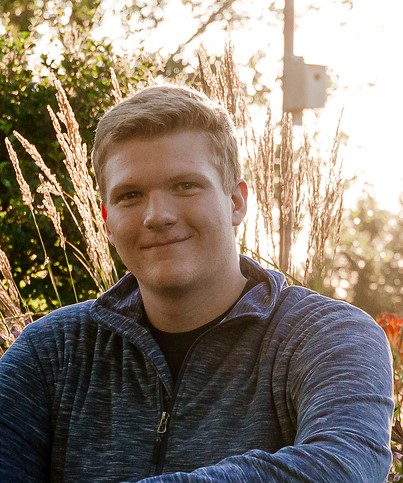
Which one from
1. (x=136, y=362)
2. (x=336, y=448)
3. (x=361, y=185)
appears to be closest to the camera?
(x=336, y=448)

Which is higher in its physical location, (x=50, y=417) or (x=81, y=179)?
(x=81, y=179)

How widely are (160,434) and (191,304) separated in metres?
0.28

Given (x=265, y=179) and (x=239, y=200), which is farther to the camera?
(x=265, y=179)

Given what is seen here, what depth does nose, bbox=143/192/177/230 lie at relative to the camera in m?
1.78

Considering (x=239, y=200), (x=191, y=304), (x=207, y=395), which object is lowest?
(x=207, y=395)

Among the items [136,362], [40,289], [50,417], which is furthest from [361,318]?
[40,289]

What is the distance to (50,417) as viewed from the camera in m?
1.87

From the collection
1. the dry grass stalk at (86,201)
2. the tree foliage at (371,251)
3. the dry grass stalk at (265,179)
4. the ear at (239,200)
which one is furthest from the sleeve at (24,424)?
the tree foliage at (371,251)

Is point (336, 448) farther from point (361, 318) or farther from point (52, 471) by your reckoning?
point (52, 471)

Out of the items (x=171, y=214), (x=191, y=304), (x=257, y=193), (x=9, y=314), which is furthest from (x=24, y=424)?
(x=257, y=193)

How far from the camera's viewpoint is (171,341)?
186 centimetres

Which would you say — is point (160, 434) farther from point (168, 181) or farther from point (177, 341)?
point (168, 181)

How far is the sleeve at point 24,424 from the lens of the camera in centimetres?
183

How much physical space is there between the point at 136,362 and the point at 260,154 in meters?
1.16
